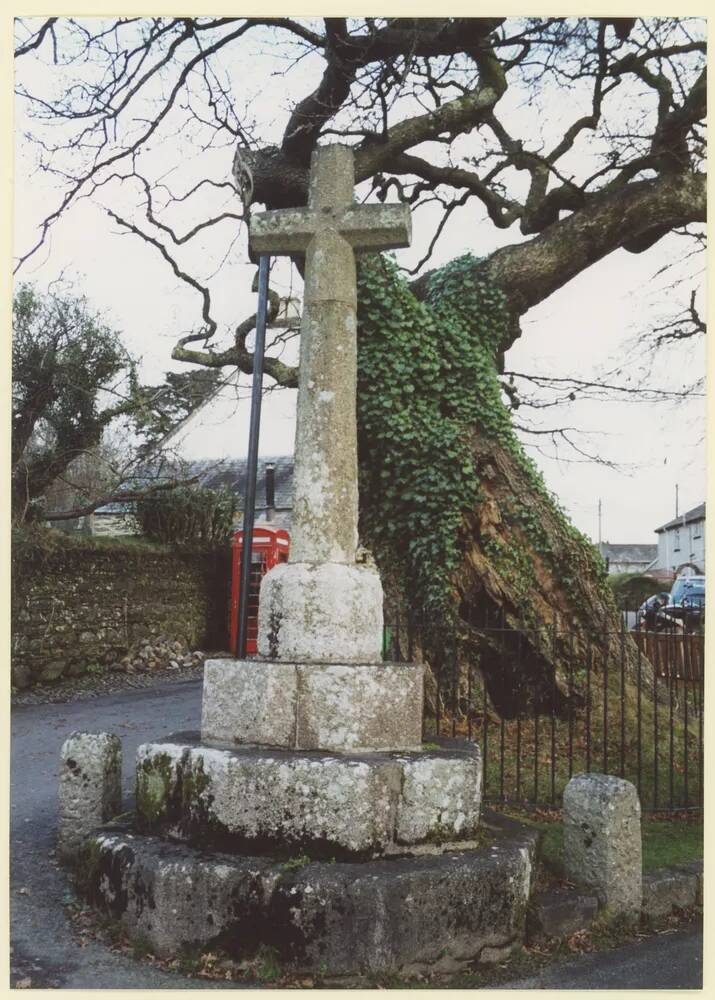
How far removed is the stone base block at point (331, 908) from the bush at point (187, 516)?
1101 centimetres

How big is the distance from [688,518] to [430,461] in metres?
2.47

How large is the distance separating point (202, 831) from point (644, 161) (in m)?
8.40

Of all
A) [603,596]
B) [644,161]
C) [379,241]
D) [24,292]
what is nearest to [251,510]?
[379,241]

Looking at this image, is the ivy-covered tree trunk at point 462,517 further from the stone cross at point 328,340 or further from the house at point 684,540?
the stone cross at point 328,340

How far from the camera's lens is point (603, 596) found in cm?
839

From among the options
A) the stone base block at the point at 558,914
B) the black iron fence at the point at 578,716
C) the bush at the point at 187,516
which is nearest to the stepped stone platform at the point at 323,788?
the stone base block at the point at 558,914

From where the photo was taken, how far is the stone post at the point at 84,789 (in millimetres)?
4676

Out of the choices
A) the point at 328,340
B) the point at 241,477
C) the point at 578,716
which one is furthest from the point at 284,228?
the point at 241,477

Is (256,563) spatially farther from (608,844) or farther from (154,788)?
(608,844)

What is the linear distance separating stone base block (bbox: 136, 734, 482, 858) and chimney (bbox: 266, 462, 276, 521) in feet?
61.3

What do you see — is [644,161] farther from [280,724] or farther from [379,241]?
[280,724]

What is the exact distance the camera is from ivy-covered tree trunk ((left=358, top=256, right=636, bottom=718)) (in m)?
7.96

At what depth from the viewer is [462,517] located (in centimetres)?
808

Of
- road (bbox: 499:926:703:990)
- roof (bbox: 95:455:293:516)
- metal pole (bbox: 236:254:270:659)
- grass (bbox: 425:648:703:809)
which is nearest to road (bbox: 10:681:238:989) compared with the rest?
road (bbox: 499:926:703:990)
